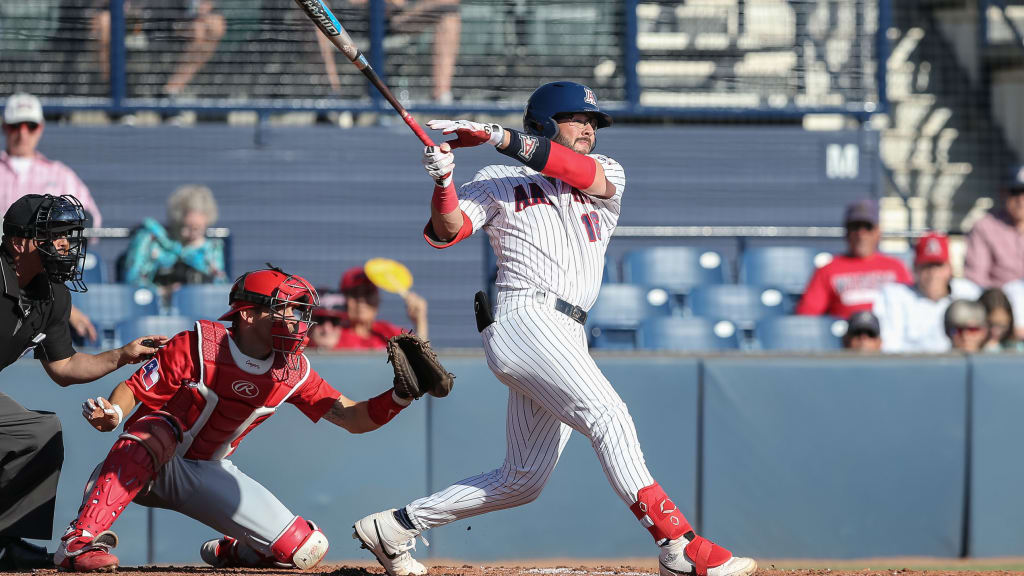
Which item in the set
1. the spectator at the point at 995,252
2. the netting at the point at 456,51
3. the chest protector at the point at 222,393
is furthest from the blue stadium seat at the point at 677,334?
the chest protector at the point at 222,393

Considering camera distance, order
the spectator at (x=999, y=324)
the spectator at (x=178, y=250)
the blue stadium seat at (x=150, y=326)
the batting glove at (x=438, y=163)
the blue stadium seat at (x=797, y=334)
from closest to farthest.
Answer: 1. the batting glove at (x=438, y=163)
2. the blue stadium seat at (x=150, y=326)
3. the spectator at (x=999, y=324)
4. the blue stadium seat at (x=797, y=334)
5. the spectator at (x=178, y=250)

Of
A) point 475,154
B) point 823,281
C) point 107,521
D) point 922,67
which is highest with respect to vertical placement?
point 922,67

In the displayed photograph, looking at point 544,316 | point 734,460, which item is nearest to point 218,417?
point 544,316

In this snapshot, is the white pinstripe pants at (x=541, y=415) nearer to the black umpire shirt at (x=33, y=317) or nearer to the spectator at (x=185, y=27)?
the black umpire shirt at (x=33, y=317)

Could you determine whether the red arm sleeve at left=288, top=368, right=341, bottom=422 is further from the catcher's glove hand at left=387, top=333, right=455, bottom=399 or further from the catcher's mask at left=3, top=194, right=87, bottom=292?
the catcher's mask at left=3, top=194, right=87, bottom=292

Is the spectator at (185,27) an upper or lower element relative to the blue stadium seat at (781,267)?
upper

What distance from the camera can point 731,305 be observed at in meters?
7.66

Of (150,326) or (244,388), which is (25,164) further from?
(244,388)

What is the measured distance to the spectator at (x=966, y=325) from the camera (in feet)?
22.2

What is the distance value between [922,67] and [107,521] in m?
7.93

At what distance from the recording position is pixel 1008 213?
8234mm

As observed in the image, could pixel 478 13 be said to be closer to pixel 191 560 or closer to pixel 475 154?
pixel 475 154

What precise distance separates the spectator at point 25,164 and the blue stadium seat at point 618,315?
120 inches

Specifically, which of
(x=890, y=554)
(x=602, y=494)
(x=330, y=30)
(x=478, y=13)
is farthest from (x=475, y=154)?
(x=330, y=30)
